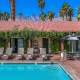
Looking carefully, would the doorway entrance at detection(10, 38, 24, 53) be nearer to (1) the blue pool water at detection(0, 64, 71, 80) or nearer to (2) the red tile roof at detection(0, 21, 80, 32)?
(2) the red tile roof at detection(0, 21, 80, 32)

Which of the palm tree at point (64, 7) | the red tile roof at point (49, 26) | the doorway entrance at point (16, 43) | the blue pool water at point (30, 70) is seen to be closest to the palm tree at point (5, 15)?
the palm tree at point (64, 7)

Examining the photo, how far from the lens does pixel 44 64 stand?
10.1 metres

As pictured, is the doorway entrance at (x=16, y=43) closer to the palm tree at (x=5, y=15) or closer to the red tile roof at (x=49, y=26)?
the red tile roof at (x=49, y=26)

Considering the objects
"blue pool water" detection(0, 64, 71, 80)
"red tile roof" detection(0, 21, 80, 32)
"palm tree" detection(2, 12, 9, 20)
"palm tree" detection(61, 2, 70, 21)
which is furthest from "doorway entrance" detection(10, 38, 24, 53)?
"palm tree" detection(2, 12, 9, 20)

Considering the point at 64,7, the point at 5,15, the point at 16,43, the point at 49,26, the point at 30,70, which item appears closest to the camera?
the point at 30,70

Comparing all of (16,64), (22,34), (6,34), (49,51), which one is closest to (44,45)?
(49,51)

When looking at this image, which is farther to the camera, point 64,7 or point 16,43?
point 64,7

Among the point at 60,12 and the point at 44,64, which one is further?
the point at 60,12

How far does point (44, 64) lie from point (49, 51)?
19.4ft

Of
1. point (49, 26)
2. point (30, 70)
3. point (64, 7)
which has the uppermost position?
point (64, 7)

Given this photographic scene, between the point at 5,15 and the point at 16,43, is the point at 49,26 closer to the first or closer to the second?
the point at 16,43

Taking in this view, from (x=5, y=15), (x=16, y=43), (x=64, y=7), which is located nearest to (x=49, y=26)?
(x=16, y=43)

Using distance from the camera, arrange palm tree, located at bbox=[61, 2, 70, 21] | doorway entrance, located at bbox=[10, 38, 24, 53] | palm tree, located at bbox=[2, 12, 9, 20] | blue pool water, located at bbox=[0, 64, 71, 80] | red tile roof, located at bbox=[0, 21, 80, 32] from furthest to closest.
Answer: palm tree, located at bbox=[2, 12, 9, 20], palm tree, located at bbox=[61, 2, 70, 21], doorway entrance, located at bbox=[10, 38, 24, 53], red tile roof, located at bbox=[0, 21, 80, 32], blue pool water, located at bbox=[0, 64, 71, 80]

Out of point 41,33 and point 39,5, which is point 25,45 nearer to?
point 41,33
